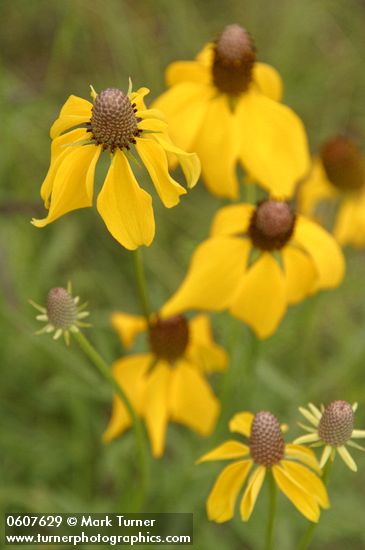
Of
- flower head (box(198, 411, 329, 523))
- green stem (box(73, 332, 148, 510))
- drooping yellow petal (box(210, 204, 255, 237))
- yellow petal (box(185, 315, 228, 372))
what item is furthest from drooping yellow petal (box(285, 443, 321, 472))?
yellow petal (box(185, 315, 228, 372))

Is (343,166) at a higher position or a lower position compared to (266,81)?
higher

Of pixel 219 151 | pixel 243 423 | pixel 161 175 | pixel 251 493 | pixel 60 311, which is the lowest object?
pixel 251 493

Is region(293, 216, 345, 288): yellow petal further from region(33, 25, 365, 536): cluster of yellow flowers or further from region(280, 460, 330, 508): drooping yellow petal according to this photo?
region(280, 460, 330, 508): drooping yellow petal

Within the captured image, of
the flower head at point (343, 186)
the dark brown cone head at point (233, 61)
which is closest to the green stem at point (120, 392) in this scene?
the dark brown cone head at point (233, 61)

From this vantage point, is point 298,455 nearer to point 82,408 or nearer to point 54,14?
point 82,408

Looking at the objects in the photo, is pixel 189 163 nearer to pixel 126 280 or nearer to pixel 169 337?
pixel 169 337

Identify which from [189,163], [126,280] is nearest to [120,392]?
[189,163]
